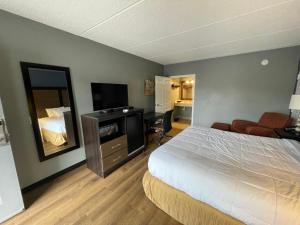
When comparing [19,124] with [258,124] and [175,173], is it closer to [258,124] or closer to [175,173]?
[175,173]

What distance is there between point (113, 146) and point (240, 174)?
1.81m

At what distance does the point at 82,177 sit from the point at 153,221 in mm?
1369

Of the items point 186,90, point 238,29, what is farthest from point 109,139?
point 186,90

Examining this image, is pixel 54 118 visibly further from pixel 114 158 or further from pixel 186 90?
pixel 186 90

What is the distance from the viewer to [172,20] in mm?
1734

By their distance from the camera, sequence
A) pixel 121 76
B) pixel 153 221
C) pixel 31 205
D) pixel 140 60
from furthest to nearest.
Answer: pixel 140 60
pixel 121 76
pixel 31 205
pixel 153 221

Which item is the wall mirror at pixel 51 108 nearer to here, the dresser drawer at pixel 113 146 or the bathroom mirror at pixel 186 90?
the dresser drawer at pixel 113 146

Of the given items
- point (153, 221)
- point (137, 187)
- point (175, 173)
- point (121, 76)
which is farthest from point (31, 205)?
point (121, 76)

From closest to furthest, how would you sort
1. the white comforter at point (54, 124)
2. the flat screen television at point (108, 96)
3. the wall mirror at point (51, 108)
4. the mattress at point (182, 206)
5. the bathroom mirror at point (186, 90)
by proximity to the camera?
the mattress at point (182, 206) < the wall mirror at point (51, 108) < the white comforter at point (54, 124) < the flat screen television at point (108, 96) < the bathroom mirror at point (186, 90)

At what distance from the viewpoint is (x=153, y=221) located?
1392 millimetres

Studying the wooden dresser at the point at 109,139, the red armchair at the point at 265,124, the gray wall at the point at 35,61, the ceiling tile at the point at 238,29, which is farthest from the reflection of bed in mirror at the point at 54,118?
the red armchair at the point at 265,124

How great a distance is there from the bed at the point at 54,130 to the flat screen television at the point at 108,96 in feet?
2.01

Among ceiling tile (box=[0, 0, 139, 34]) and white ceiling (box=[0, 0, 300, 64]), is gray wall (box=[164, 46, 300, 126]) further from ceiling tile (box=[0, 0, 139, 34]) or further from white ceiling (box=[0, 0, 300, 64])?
ceiling tile (box=[0, 0, 139, 34])

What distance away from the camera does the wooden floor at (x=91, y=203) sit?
142 centimetres
